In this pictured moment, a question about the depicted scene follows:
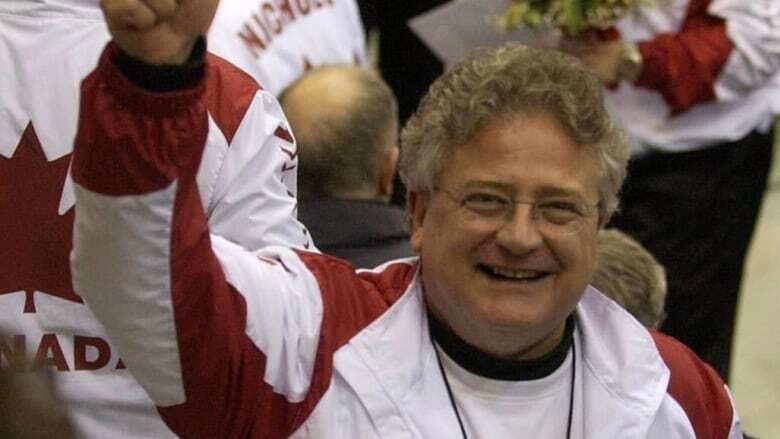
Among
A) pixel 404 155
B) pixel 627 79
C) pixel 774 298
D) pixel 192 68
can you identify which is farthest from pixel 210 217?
pixel 774 298

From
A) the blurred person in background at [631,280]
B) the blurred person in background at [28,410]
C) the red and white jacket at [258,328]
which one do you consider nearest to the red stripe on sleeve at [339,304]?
the red and white jacket at [258,328]

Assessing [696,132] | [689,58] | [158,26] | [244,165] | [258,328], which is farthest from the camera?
[696,132]

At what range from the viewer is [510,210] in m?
1.96

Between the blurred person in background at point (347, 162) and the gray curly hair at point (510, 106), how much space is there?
94cm

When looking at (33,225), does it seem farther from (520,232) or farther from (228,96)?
(520,232)

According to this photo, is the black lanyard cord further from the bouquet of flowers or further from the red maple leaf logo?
the bouquet of flowers

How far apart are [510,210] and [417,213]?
164 mm

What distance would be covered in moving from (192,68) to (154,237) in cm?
18

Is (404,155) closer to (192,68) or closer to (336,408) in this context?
(336,408)

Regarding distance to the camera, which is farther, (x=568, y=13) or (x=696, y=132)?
(x=696, y=132)

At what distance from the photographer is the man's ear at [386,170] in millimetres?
3232

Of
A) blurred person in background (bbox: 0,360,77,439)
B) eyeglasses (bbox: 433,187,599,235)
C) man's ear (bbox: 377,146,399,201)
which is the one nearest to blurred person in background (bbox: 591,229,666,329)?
man's ear (bbox: 377,146,399,201)

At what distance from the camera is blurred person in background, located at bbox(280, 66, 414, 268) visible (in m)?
3.02

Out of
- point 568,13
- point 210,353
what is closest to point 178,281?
point 210,353
